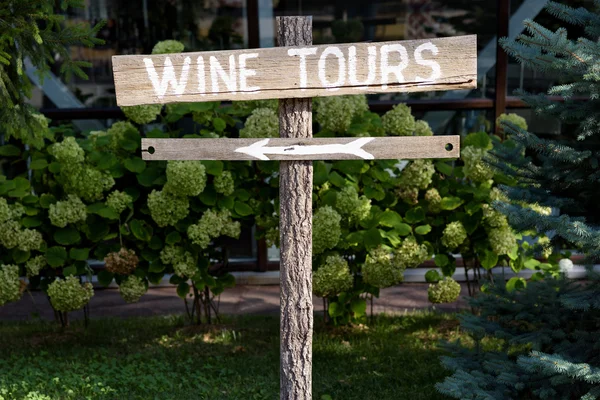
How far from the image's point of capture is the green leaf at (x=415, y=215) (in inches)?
194

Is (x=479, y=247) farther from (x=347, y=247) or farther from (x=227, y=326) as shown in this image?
(x=227, y=326)

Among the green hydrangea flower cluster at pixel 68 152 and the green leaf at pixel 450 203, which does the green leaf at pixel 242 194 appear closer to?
the green hydrangea flower cluster at pixel 68 152

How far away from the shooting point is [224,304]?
6.17 metres

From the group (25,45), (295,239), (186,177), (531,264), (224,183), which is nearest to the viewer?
(295,239)

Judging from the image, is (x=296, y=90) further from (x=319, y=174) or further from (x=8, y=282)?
(x=8, y=282)

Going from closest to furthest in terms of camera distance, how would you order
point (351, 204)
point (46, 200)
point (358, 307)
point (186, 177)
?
point (186, 177)
point (351, 204)
point (46, 200)
point (358, 307)

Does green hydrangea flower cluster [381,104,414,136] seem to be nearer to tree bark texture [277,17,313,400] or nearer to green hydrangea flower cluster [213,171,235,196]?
green hydrangea flower cluster [213,171,235,196]

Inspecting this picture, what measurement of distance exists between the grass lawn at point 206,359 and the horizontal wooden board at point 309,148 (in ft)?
5.48

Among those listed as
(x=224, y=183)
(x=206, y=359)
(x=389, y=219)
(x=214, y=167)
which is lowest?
(x=206, y=359)

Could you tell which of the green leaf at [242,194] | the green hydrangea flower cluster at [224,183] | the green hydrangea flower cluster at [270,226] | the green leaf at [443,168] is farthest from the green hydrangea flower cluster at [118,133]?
the green leaf at [443,168]

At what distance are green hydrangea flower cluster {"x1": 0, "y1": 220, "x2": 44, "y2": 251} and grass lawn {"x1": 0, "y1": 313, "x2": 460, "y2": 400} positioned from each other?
28.3 inches

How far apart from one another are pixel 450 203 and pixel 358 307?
0.91 m

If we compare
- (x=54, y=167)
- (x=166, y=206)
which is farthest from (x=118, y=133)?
(x=166, y=206)

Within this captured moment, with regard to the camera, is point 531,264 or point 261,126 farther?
point 531,264
